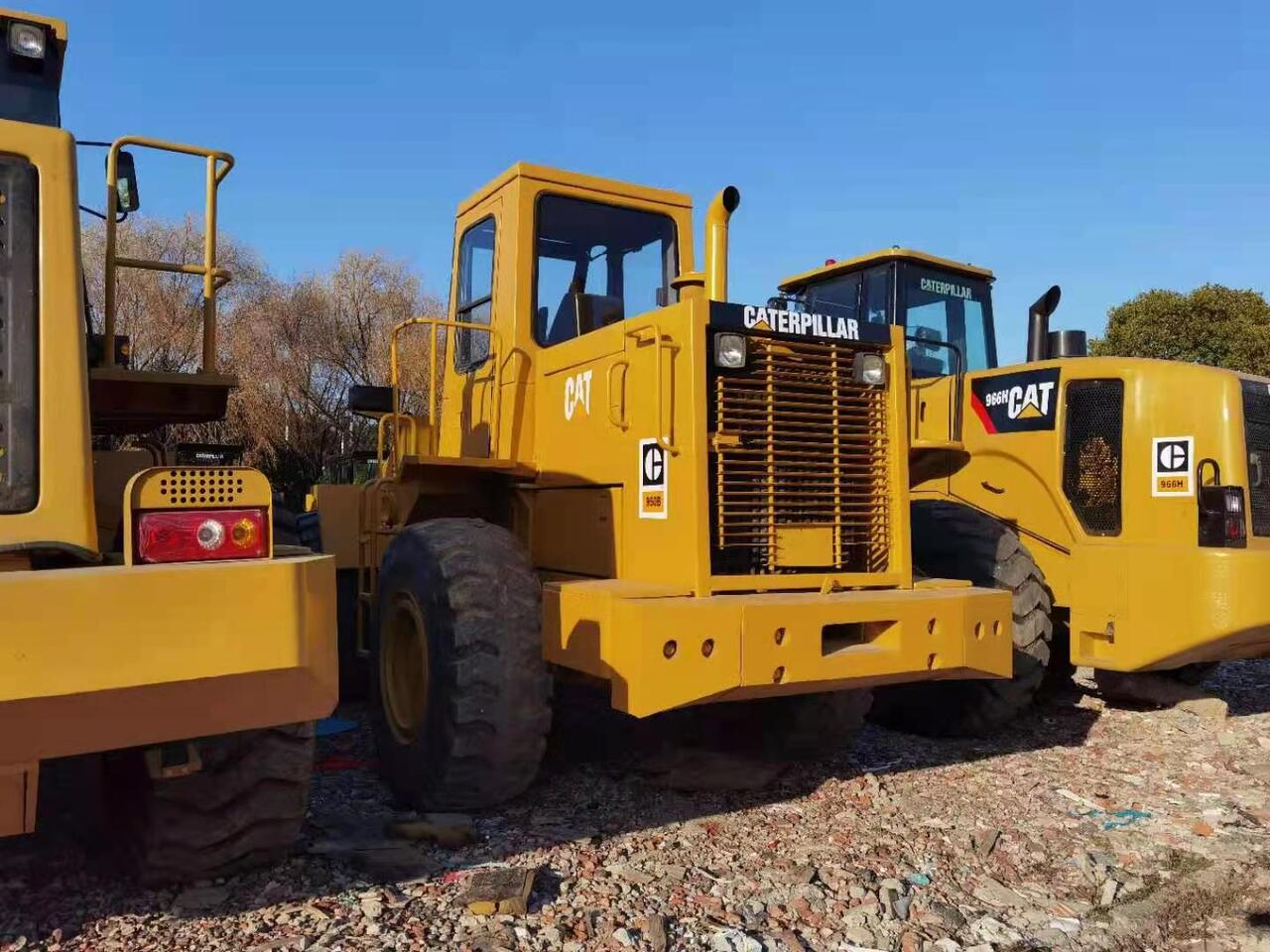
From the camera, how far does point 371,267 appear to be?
28.5 m

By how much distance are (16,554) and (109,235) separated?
1126 millimetres

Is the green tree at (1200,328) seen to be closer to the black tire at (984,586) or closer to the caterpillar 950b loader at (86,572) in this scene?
the black tire at (984,586)

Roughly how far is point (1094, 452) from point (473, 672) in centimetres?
429

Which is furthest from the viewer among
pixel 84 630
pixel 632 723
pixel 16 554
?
pixel 632 723

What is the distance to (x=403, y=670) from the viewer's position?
5172 millimetres

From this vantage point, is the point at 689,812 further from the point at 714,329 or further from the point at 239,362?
the point at 239,362

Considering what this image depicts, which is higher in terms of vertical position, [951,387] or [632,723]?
[951,387]

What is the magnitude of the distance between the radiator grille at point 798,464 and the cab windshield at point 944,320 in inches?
116

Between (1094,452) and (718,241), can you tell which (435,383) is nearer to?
(718,241)

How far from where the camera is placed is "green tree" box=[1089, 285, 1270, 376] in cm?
2375

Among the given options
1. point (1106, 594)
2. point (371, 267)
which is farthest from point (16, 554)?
point (371, 267)

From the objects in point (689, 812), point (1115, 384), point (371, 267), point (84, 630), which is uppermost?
point (371, 267)

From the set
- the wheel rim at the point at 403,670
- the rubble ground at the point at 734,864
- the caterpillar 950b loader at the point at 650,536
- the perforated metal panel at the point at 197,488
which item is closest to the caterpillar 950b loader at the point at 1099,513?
the rubble ground at the point at 734,864

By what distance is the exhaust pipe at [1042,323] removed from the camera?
738 centimetres
